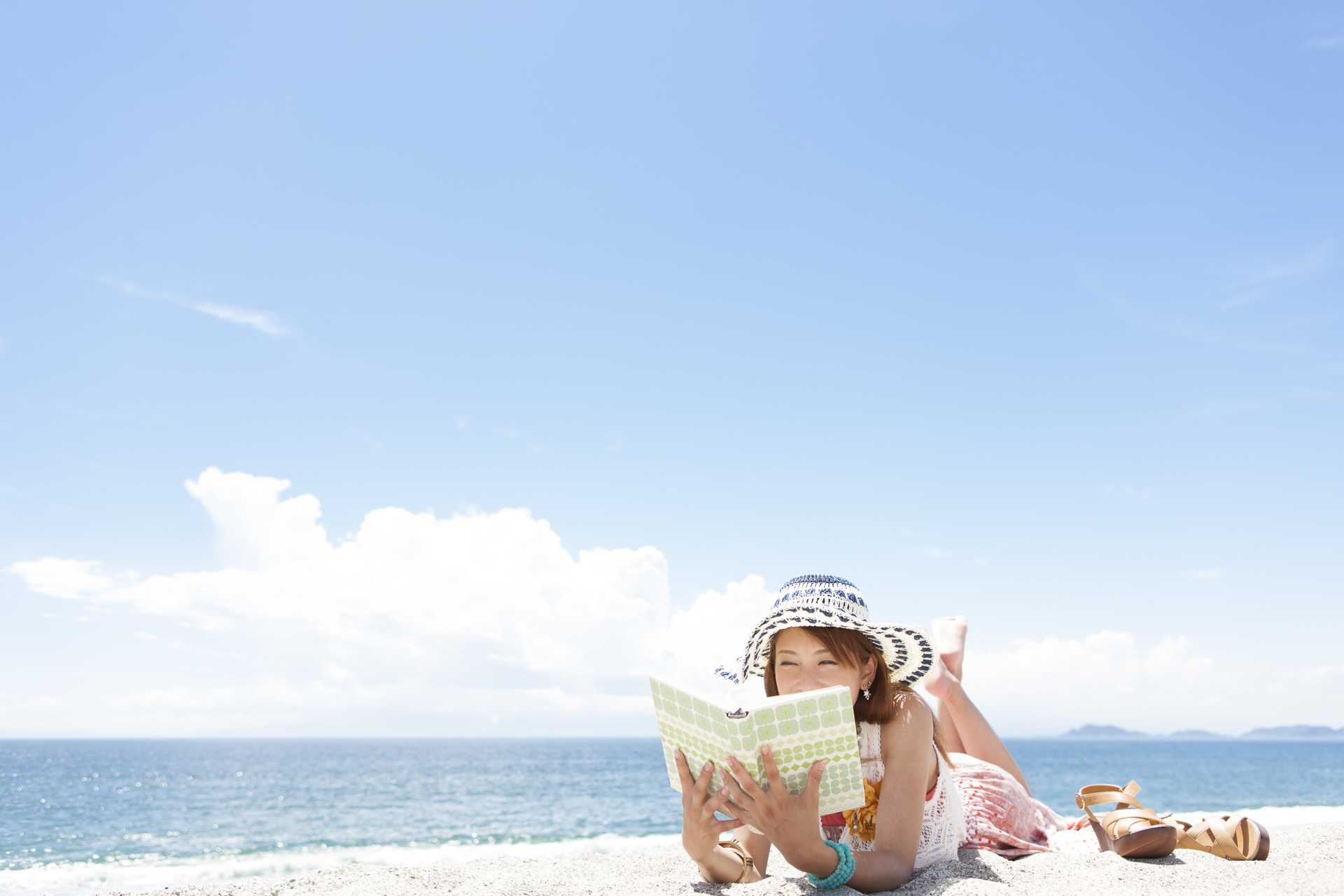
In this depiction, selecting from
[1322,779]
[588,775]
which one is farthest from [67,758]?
[1322,779]

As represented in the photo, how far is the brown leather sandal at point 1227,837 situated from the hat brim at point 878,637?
190 cm

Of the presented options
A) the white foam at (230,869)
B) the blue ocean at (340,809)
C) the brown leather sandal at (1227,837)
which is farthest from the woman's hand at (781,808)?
the blue ocean at (340,809)

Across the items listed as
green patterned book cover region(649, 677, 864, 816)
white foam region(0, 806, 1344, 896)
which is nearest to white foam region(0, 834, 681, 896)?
white foam region(0, 806, 1344, 896)

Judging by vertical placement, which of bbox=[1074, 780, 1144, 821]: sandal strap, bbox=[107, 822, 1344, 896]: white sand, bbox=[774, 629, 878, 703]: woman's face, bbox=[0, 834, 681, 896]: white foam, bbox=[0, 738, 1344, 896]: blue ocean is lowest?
bbox=[0, 738, 1344, 896]: blue ocean

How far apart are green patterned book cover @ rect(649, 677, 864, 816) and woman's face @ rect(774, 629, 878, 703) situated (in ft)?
1.28

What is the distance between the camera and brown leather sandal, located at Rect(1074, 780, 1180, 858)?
12.8 feet

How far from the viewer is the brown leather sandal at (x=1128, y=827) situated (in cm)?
390

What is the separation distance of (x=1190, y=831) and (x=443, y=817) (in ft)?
81.1

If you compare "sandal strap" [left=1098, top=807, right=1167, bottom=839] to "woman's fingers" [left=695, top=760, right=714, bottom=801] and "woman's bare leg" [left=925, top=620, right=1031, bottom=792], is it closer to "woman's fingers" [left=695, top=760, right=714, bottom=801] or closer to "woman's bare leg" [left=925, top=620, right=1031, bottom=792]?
"woman's bare leg" [left=925, top=620, right=1031, bottom=792]

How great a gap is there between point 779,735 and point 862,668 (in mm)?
659

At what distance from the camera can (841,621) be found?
3.07 m

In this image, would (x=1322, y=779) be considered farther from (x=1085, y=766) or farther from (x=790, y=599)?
(x=790, y=599)

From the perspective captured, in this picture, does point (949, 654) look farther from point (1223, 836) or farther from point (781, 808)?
point (781, 808)

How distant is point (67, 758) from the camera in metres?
84.6
